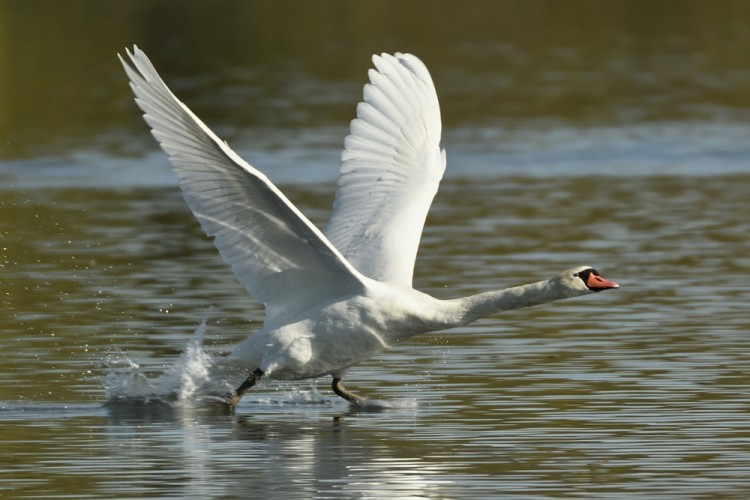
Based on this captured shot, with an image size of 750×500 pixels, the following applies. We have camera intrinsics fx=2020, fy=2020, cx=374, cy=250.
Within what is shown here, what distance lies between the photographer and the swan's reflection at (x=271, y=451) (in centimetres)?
1174

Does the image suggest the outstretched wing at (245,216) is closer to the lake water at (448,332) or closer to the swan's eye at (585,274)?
the lake water at (448,332)

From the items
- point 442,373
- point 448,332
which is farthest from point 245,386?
point 448,332

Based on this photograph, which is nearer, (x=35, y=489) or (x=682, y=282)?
(x=35, y=489)

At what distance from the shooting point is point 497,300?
14.4 metres

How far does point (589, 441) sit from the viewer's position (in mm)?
12922

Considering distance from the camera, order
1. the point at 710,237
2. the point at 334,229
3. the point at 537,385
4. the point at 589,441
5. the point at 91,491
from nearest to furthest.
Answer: the point at 91,491
the point at 589,441
the point at 537,385
the point at 334,229
the point at 710,237

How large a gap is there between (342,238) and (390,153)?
0.84m

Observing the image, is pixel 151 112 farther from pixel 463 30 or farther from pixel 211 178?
pixel 463 30

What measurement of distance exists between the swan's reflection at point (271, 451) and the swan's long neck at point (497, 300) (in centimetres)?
78

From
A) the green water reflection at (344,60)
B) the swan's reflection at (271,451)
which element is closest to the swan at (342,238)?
the swan's reflection at (271,451)

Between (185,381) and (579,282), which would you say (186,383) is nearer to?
(185,381)

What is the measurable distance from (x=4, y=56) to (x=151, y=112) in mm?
37851

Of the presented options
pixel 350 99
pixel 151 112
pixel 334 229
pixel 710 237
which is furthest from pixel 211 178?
pixel 350 99

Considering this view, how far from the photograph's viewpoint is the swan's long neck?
1438 cm
